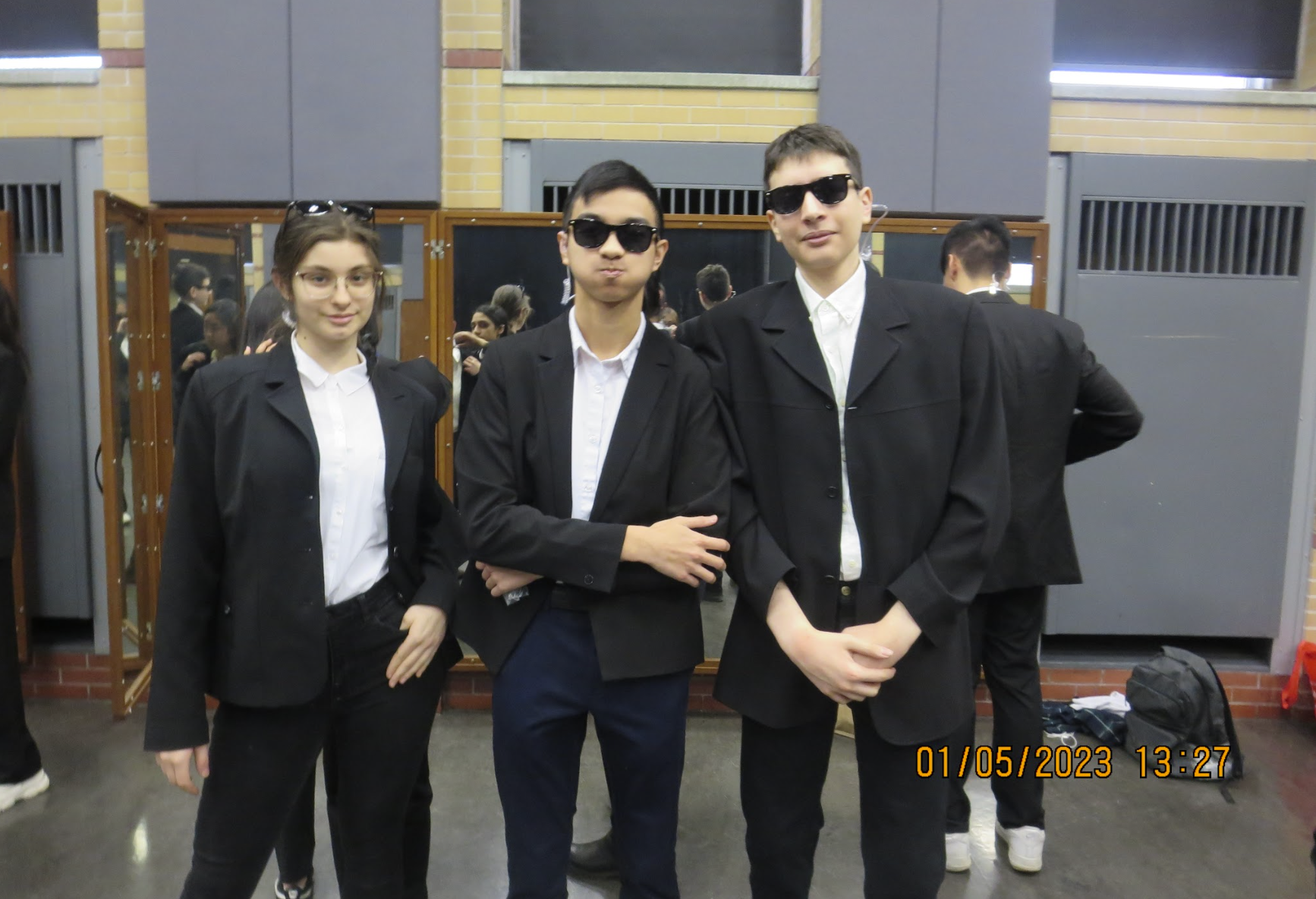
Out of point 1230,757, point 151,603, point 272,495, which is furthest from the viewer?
point 151,603

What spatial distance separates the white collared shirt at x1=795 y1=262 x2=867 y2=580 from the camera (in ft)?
5.86

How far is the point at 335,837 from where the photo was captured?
81.4 inches

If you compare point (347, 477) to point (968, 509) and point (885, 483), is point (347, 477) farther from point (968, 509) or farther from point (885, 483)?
point (968, 509)

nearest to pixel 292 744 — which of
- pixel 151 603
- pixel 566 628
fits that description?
pixel 566 628

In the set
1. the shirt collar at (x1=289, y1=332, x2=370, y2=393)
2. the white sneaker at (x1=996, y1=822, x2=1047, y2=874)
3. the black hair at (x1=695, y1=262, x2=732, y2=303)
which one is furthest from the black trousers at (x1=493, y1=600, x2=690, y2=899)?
the black hair at (x1=695, y1=262, x2=732, y2=303)

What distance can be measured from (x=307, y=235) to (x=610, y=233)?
23.7 inches

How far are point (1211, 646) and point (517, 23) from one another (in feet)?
14.7

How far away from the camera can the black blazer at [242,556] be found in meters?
1.72

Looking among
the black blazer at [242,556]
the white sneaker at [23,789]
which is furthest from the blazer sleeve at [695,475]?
the white sneaker at [23,789]

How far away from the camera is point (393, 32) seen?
3648 mm

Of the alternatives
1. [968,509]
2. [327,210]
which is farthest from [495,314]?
Result: [968,509]

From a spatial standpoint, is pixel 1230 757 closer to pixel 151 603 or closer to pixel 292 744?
pixel 292 744

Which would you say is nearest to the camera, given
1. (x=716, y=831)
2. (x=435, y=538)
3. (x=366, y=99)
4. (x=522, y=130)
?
(x=435, y=538)

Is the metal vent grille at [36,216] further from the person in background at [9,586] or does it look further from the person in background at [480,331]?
the person in background at [480,331]
